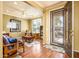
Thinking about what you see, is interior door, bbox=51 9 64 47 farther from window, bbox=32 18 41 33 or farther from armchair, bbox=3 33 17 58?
window, bbox=32 18 41 33

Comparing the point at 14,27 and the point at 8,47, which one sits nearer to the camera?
the point at 8,47

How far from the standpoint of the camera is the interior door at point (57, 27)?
16.9 feet

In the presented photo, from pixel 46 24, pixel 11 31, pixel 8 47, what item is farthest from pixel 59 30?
pixel 11 31

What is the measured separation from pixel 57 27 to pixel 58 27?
0.08 meters

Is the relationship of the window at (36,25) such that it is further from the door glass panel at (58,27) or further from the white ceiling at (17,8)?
the door glass panel at (58,27)

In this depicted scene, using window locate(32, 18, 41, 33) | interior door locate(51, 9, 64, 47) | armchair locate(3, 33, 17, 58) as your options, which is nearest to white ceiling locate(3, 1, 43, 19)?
interior door locate(51, 9, 64, 47)

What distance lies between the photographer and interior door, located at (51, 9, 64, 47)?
5152 millimetres

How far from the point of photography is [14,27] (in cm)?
878

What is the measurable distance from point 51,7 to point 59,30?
1715mm

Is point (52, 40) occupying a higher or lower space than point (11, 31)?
lower

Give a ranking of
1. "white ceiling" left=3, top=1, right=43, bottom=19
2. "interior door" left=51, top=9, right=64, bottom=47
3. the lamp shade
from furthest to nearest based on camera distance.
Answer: the lamp shade → "interior door" left=51, top=9, right=64, bottom=47 → "white ceiling" left=3, top=1, right=43, bottom=19

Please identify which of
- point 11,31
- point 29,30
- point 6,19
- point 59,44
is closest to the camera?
point 59,44

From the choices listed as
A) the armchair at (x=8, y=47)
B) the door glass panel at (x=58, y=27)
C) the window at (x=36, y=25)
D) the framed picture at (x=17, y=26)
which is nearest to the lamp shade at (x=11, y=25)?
the framed picture at (x=17, y=26)

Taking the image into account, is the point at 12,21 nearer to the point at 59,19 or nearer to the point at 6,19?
the point at 6,19
